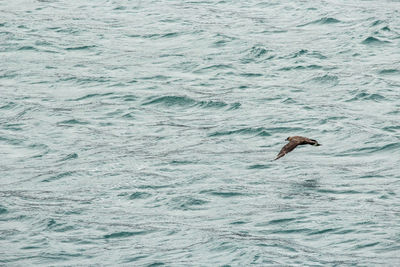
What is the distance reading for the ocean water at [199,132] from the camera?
70.3 ft

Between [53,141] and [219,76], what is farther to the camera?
[219,76]

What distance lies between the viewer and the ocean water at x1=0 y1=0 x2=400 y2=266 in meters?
21.4

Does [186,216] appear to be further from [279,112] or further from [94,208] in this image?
[279,112]

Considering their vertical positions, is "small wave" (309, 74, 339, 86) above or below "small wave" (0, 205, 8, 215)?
below

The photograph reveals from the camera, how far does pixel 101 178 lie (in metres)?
25.3

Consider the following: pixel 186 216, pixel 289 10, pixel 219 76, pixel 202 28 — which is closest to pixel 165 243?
pixel 186 216

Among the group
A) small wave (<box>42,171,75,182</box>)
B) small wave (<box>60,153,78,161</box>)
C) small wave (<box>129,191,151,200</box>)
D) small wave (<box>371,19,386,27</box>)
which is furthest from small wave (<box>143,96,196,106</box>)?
small wave (<box>371,19,386,27</box>)

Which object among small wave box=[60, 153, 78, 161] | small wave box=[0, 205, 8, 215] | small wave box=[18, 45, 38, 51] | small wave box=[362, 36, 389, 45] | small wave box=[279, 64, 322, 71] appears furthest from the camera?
small wave box=[18, 45, 38, 51]

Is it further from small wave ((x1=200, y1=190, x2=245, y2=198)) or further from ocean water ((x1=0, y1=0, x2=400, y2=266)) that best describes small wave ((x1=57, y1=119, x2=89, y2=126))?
small wave ((x1=200, y1=190, x2=245, y2=198))

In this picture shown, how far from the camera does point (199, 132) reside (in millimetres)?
28234

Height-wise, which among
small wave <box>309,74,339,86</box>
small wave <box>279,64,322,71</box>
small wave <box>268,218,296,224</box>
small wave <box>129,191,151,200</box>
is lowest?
small wave <box>279,64,322,71</box>

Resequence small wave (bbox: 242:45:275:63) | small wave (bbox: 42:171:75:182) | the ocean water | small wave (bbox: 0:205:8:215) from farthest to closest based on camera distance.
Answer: small wave (bbox: 242:45:275:63), small wave (bbox: 42:171:75:182), small wave (bbox: 0:205:8:215), the ocean water

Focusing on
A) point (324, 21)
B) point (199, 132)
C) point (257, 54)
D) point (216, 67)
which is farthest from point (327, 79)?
point (324, 21)

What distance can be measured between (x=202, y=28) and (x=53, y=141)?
39.9 feet
